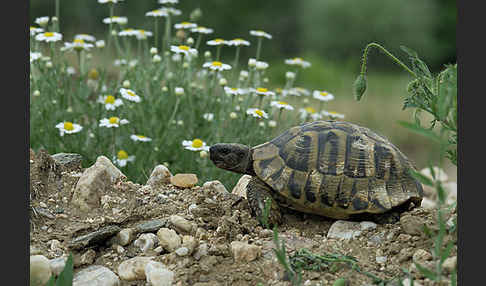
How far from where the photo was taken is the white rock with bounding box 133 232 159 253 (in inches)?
90.8

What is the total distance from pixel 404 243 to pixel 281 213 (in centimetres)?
58

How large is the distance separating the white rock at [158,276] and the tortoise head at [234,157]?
0.69 m

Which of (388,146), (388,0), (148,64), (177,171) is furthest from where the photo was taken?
(388,0)

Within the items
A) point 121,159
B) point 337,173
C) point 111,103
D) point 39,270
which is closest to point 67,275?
point 39,270

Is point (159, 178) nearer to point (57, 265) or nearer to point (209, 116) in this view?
point (57, 265)

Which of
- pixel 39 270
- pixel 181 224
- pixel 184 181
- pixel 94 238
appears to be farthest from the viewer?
pixel 184 181

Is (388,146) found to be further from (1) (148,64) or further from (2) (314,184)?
(1) (148,64)

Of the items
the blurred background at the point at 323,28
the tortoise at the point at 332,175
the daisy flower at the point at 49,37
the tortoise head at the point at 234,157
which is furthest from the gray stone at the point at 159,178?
the blurred background at the point at 323,28

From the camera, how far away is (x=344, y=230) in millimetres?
2422

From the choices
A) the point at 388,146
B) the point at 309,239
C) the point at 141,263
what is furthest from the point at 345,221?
the point at 141,263

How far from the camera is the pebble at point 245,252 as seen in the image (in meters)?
2.15

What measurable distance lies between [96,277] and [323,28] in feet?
44.9

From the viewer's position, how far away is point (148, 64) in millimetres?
4625

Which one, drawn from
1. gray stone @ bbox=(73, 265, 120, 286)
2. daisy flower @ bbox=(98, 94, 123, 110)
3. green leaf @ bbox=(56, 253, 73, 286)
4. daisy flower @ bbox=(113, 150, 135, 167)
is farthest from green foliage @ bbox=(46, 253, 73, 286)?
daisy flower @ bbox=(98, 94, 123, 110)
